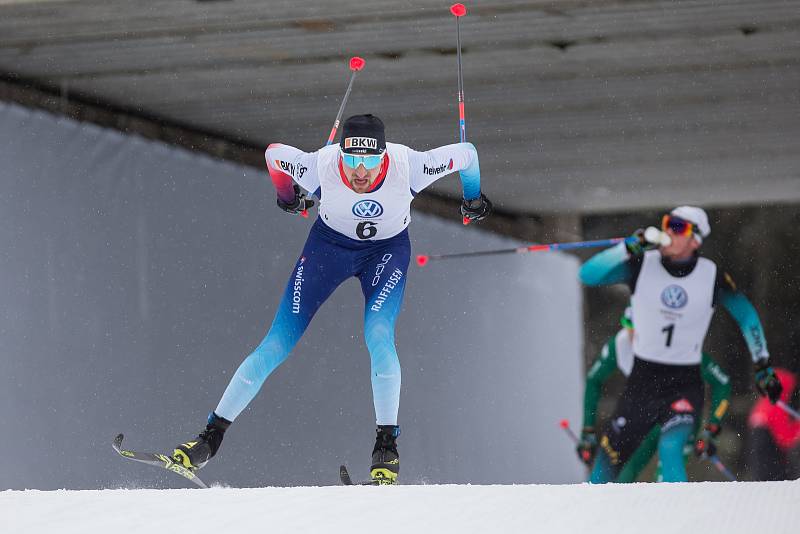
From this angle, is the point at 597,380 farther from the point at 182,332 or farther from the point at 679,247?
the point at 182,332

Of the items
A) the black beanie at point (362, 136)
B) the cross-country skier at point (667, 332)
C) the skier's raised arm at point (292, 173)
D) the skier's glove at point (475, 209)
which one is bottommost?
the cross-country skier at point (667, 332)

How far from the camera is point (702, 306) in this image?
7.46 m

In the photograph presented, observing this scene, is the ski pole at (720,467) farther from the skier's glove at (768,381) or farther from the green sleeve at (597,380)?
the skier's glove at (768,381)

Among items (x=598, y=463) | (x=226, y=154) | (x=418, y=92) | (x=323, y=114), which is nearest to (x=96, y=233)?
(x=226, y=154)

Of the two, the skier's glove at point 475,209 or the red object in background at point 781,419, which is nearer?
the skier's glove at point 475,209

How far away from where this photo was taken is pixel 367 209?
4.40 m

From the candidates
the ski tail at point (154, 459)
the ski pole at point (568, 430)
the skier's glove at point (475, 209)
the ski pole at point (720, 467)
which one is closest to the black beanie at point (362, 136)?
the skier's glove at point (475, 209)

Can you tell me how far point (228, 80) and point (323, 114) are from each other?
661 mm

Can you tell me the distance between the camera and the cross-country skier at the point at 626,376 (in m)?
6.90

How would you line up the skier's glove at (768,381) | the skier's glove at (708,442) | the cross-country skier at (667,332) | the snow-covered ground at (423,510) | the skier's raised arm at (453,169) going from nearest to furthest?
the snow-covered ground at (423,510)
the skier's raised arm at (453,169)
the skier's glove at (768,381)
the cross-country skier at (667,332)
the skier's glove at (708,442)

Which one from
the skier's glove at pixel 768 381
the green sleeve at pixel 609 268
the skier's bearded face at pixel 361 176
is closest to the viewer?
the skier's bearded face at pixel 361 176

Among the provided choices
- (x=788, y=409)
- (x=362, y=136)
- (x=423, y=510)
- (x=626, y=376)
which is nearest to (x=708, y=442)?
(x=626, y=376)

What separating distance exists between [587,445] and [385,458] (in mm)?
4099

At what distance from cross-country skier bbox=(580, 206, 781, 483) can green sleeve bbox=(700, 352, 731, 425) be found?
0.78 meters
